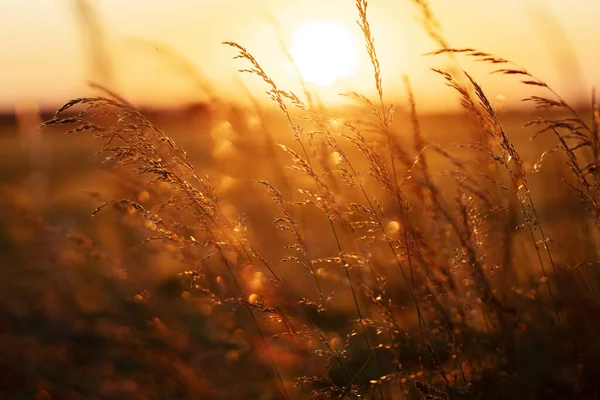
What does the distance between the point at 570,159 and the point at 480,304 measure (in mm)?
541

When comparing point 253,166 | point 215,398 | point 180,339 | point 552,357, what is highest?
point 253,166

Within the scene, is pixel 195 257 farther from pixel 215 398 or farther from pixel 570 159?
pixel 570 159

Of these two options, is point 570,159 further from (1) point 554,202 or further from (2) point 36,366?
(2) point 36,366

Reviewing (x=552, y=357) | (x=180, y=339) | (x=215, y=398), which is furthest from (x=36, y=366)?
(x=552, y=357)

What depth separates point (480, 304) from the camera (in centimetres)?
201

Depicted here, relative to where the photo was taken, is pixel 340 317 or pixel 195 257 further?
pixel 340 317

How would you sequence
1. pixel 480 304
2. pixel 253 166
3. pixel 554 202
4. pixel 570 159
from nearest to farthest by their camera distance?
pixel 570 159 < pixel 480 304 < pixel 554 202 < pixel 253 166

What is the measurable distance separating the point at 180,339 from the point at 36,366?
624 millimetres

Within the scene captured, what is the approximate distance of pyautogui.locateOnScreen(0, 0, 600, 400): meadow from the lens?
6.25ft

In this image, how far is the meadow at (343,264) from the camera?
1.90m

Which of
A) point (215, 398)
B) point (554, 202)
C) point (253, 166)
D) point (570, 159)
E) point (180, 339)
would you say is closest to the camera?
point (570, 159)

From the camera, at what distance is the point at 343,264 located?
7.47 ft

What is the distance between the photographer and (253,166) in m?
3.52

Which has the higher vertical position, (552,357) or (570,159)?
(570,159)
